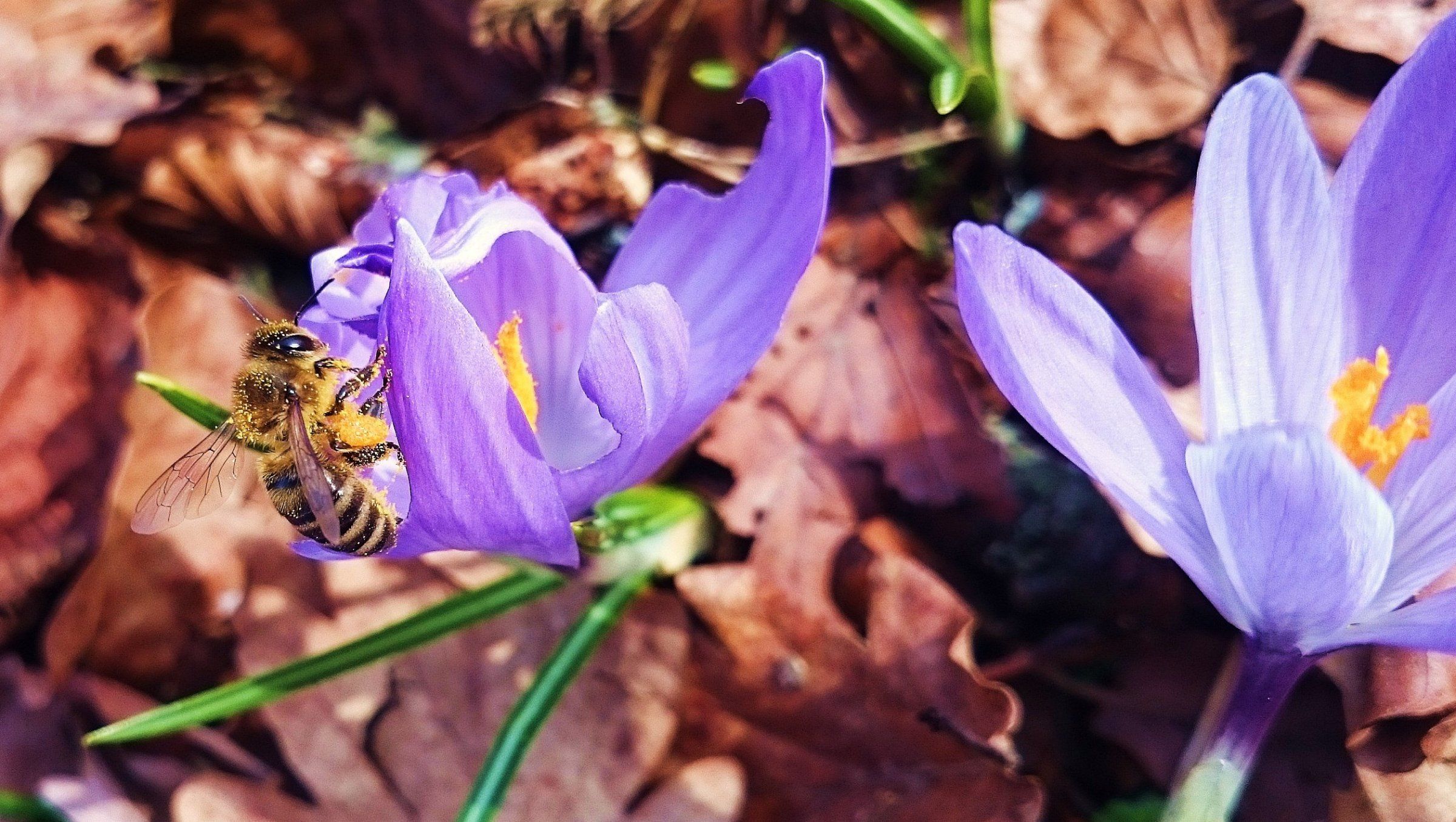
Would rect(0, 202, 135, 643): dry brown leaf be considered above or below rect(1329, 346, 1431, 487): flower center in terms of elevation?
below

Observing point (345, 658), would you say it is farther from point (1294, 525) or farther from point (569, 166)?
point (1294, 525)

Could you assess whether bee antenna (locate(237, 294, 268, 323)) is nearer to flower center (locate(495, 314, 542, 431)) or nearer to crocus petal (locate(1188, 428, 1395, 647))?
flower center (locate(495, 314, 542, 431))

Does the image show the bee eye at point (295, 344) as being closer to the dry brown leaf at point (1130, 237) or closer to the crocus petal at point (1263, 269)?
the crocus petal at point (1263, 269)

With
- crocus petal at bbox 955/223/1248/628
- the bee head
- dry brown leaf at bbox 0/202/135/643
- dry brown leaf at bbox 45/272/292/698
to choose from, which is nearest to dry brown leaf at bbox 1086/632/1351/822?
crocus petal at bbox 955/223/1248/628

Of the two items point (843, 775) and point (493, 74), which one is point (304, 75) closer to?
point (493, 74)

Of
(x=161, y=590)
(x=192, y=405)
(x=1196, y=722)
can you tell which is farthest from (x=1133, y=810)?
(x=161, y=590)

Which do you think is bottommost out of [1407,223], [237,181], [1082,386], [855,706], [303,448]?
[855,706]

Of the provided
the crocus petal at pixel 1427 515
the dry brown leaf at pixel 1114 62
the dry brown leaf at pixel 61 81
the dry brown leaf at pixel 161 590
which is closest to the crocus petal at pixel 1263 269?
the crocus petal at pixel 1427 515
